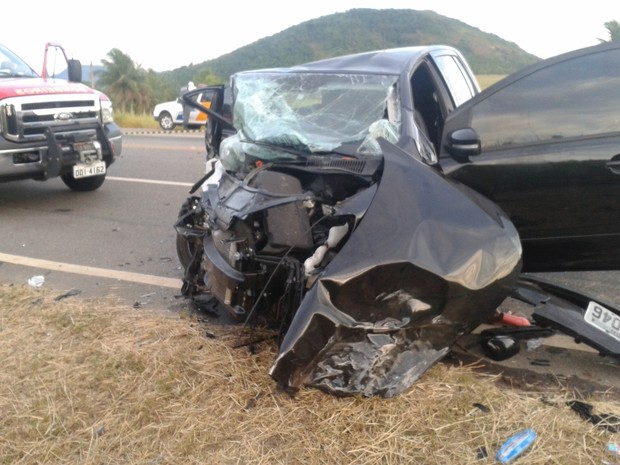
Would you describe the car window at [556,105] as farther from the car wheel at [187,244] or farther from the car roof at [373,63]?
the car wheel at [187,244]

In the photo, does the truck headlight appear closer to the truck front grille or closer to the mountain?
the truck front grille

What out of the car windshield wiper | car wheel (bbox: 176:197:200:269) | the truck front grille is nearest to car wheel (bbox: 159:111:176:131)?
the truck front grille

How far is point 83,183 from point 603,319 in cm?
693

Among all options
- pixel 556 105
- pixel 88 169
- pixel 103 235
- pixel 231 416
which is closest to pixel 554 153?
pixel 556 105

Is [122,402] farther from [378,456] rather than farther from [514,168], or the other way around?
[514,168]

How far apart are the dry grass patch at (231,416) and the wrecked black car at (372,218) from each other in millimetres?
197

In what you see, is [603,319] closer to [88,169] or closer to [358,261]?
[358,261]

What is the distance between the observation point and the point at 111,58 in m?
47.4

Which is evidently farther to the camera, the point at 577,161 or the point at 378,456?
the point at 577,161

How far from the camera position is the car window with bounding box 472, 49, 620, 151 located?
357cm

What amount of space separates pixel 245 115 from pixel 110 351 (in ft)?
6.48

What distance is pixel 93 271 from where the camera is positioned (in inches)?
199

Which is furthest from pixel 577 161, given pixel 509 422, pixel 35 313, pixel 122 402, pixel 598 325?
pixel 35 313

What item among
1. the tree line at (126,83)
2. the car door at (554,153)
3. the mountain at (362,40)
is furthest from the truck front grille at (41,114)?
the mountain at (362,40)
